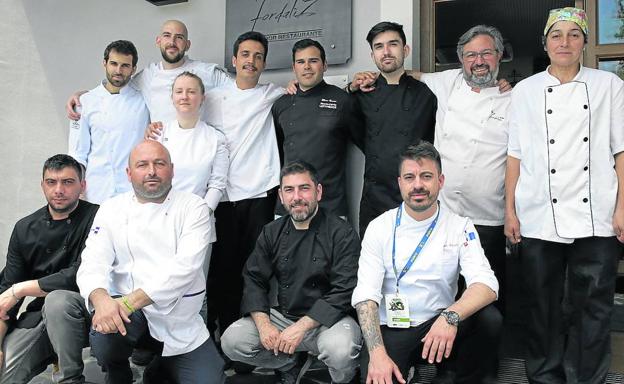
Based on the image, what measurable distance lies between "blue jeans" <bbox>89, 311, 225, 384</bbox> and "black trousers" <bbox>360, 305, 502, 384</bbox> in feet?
2.47

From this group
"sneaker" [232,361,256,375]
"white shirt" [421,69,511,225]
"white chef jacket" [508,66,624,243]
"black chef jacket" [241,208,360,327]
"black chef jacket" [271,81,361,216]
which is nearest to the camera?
"white chef jacket" [508,66,624,243]

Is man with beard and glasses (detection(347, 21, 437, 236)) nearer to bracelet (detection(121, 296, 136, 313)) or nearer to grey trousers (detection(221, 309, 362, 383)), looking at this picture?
grey trousers (detection(221, 309, 362, 383))

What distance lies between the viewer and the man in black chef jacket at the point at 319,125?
3461 millimetres

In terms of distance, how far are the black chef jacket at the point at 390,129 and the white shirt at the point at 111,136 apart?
161 cm

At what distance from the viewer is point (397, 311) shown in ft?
8.63

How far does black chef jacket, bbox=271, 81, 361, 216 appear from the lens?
3459mm

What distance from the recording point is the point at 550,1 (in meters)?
6.62

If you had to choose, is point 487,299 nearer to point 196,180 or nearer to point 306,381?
point 306,381

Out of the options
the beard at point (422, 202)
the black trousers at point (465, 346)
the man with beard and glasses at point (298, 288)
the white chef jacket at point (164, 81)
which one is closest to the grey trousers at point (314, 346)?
the man with beard and glasses at point (298, 288)

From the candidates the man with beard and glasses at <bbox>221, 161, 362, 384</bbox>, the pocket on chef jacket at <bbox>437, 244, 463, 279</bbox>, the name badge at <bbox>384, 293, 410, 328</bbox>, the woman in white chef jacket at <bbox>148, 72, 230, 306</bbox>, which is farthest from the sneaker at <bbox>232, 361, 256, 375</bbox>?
the pocket on chef jacket at <bbox>437, 244, 463, 279</bbox>

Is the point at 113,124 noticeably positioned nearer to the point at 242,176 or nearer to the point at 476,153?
the point at 242,176

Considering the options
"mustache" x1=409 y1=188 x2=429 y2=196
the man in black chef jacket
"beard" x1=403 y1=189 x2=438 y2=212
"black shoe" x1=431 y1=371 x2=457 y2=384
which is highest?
the man in black chef jacket

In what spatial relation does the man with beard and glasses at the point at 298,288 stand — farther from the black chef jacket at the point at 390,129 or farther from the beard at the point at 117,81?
the beard at the point at 117,81

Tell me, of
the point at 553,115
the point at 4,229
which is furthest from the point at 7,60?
the point at 553,115
